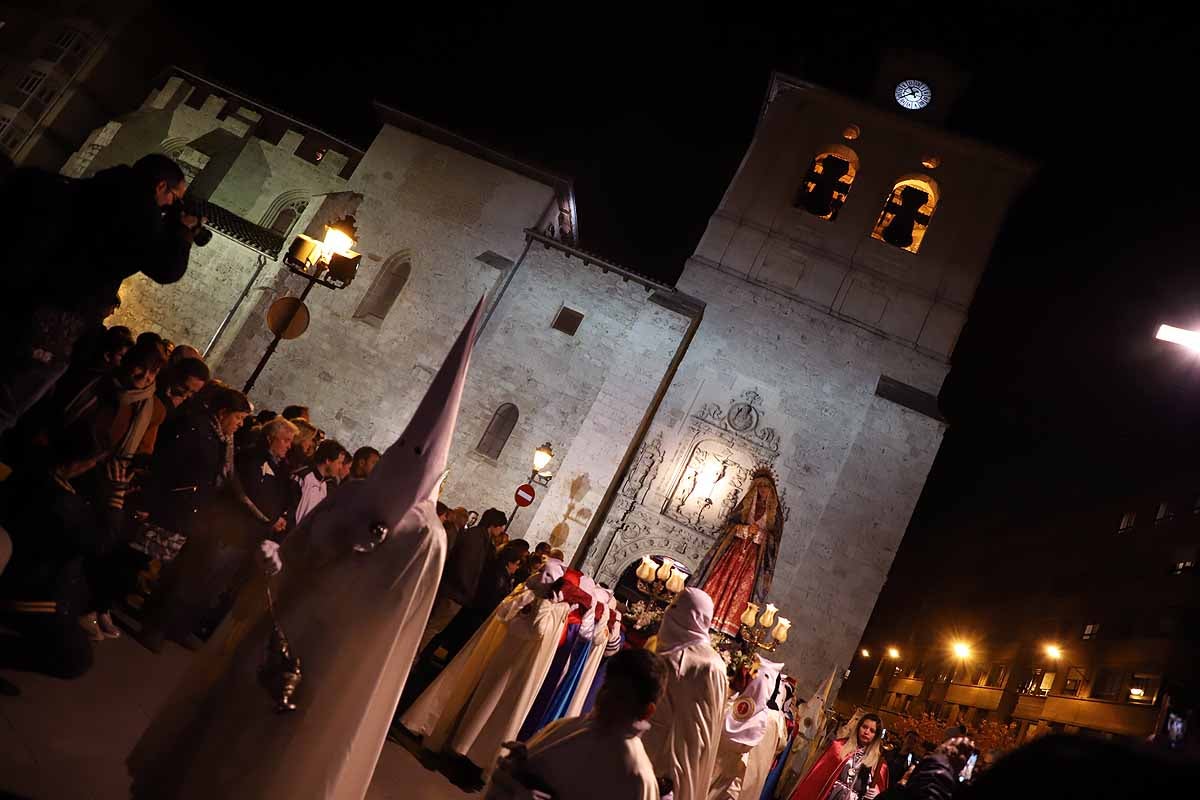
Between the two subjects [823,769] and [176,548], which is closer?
[176,548]

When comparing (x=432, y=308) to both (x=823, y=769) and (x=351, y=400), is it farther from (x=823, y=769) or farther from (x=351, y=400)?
(x=823, y=769)

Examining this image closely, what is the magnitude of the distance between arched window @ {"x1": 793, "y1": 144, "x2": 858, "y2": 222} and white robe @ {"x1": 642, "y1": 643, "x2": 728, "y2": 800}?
20816 mm

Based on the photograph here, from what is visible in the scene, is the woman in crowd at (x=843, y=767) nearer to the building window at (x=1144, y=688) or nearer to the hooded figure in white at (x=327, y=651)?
the hooded figure in white at (x=327, y=651)

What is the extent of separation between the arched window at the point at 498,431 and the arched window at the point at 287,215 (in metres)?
13.0

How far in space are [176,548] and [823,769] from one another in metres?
7.99

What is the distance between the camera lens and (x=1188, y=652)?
22.8 meters

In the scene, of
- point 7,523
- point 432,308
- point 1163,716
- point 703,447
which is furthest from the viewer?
point 432,308

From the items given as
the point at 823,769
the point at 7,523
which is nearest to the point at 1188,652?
the point at 823,769

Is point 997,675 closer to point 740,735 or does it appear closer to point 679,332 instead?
point 679,332

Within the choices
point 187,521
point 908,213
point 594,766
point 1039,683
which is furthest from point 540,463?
point 1039,683

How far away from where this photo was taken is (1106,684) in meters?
26.0

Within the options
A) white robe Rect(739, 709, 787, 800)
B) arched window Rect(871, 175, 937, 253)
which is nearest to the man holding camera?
white robe Rect(739, 709, 787, 800)

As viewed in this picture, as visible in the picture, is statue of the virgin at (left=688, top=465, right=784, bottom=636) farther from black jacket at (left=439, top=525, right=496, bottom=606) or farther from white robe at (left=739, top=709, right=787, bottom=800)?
black jacket at (left=439, top=525, right=496, bottom=606)

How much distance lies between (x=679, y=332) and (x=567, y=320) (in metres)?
3.37
